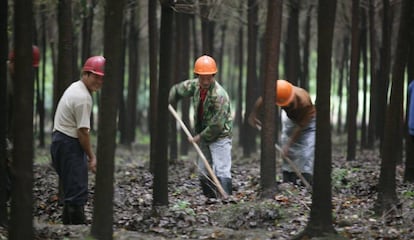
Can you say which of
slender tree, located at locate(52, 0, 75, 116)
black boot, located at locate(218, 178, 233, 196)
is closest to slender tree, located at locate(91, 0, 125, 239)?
slender tree, located at locate(52, 0, 75, 116)

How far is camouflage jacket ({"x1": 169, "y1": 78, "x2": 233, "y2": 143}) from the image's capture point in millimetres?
9352

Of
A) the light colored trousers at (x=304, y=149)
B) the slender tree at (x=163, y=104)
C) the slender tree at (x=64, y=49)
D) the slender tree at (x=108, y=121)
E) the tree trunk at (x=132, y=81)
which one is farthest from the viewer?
the tree trunk at (x=132, y=81)

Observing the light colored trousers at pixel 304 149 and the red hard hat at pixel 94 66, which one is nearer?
the red hard hat at pixel 94 66

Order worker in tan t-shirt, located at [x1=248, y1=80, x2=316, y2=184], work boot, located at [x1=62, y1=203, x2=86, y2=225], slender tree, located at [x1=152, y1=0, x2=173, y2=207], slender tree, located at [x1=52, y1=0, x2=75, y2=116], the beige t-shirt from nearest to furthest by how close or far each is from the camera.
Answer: slender tree, located at [x1=152, y1=0, x2=173, y2=207] < the beige t-shirt < work boot, located at [x1=62, y1=203, x2=86, y2=225] < slender tree, located at [x1=52, y1=0, x2=75, y2=116] < worker in tan t-shirt, located at [x1=248, y1=80, x2=316, y2=184]

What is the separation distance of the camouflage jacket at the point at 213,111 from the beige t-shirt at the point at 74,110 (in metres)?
2.30

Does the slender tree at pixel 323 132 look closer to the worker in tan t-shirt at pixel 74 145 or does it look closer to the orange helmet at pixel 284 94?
the worker in tan t-shirt at pixel 74 145

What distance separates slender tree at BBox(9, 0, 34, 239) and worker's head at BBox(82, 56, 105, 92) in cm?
232

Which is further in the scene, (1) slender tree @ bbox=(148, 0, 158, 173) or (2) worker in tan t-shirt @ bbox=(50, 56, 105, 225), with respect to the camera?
(1) slender tree @ bbox=(148, 0, 158, 173)

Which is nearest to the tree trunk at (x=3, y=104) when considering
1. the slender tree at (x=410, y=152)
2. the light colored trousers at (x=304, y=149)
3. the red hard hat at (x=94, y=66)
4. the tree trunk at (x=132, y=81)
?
the red hard hat at (x=94, y=66)

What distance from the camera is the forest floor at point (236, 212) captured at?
6824mm

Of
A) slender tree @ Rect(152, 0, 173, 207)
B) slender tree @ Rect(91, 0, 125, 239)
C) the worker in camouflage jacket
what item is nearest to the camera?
slender tree @ Rect(91, 0, 125, 239)

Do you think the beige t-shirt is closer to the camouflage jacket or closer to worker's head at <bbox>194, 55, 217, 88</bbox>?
worker's head at <bbox>194, 55, 217, 88</bbox>

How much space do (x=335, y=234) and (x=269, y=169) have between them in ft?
8.58

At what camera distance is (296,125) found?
10930 mm
